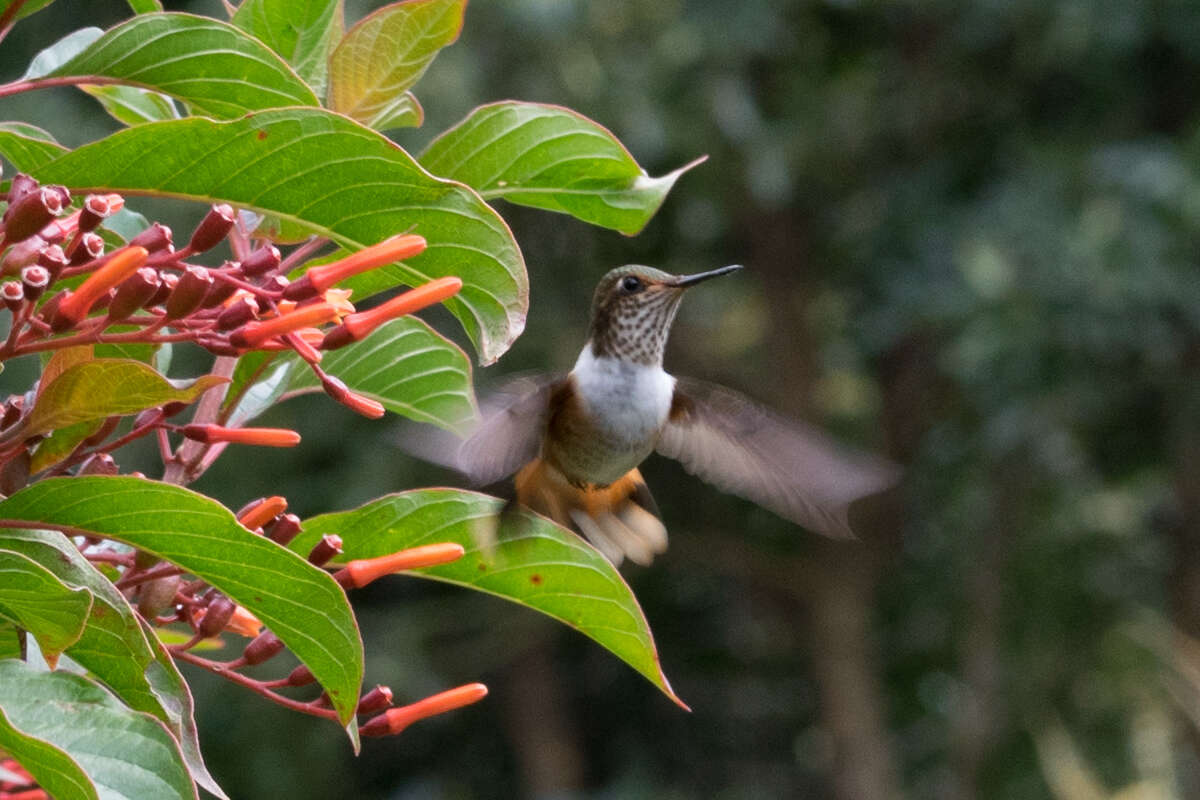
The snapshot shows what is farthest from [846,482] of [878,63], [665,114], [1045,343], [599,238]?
[878,63]

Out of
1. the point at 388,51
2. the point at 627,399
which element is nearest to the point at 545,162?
the point at 388,51

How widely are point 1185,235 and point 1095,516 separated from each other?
8.58ft

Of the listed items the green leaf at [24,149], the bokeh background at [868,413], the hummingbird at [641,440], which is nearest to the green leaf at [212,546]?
the green leaf at [24,149]

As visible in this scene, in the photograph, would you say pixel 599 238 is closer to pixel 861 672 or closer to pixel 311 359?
pixel 861 672

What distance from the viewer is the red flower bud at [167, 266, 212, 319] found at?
903mm

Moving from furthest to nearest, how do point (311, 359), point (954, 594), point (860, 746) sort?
point (954, 594) → point (860, 746) → point (311, 359)

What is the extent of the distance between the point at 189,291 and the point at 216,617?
0.93ft

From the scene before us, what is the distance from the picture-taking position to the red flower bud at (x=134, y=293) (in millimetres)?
907

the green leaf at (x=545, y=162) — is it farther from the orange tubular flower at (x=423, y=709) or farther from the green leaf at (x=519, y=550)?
the orange tubular flower at (x=423, y=709)

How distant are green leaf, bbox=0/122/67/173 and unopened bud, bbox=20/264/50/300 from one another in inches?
8.3

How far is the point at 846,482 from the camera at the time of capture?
63.7 inches

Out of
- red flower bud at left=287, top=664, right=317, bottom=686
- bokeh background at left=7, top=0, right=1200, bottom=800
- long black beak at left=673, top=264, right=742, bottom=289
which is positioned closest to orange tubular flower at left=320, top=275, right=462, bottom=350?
red flower bud at left=287, top=664, right=317, bottom=686

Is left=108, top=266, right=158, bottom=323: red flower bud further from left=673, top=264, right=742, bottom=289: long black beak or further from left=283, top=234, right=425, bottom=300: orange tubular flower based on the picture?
left=673, top=264, right=742, bottom=289: long black beak

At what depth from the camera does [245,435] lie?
1.00 m
